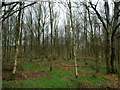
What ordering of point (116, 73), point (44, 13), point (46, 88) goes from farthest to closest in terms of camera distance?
1. point (44, 13)
2. point (116, 73)
3. point (46, 88)

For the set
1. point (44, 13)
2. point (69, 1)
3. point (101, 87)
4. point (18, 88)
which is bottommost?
point (101, 87)

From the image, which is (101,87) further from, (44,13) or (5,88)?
(44,13)

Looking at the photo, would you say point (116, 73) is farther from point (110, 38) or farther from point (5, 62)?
point (5, 62)

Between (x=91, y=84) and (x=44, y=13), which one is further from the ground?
(x=44, y=13)

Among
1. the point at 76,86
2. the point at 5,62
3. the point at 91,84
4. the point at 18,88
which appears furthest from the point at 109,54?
the point at 5,62

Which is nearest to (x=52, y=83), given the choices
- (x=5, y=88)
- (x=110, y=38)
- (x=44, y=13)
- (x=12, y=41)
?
(x=5, y=88)

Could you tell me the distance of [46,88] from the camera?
930cm

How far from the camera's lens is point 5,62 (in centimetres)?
1912

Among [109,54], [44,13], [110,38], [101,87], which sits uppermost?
[44,13]

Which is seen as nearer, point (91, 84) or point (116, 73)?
point (91, 84)

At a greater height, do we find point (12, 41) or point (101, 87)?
point (12, 41)

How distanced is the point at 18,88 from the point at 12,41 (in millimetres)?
11310

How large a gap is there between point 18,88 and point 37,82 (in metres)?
1.71

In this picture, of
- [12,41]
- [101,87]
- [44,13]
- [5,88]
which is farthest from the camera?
[44,13]
